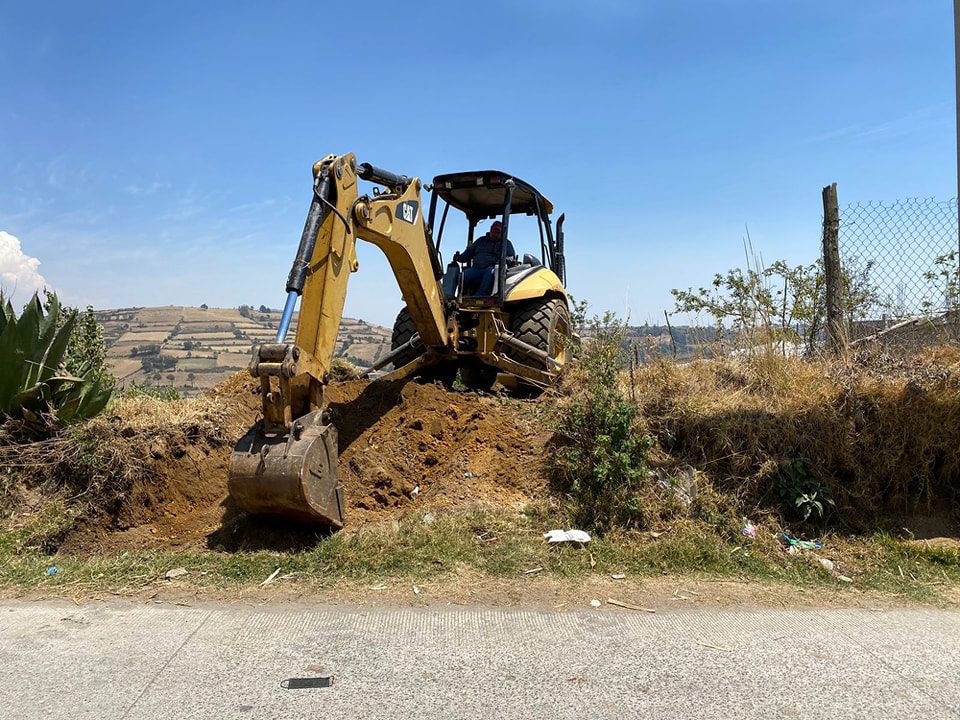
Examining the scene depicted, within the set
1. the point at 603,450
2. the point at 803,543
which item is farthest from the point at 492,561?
the point at 803,543

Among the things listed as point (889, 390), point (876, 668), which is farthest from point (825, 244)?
point (876, 668)

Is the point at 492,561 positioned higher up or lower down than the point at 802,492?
lower down

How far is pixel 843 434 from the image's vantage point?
19.3 ft

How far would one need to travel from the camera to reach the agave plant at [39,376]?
673cm

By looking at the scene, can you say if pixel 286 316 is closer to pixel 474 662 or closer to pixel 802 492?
pixel 474 662

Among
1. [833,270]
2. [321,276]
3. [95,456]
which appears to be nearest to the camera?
[321,276]

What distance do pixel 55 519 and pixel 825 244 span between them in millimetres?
7655

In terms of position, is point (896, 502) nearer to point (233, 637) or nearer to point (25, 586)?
point (233, 637)

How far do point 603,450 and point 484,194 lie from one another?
448cm

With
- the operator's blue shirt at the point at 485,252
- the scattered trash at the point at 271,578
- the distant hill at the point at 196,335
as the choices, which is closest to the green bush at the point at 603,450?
the scattered trash at the point at 271,578

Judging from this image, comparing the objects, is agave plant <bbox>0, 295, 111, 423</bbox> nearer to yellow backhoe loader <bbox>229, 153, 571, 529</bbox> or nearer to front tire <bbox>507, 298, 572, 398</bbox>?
yellow backhoe loader <bbox>229, 153, 571, 529</bbox>

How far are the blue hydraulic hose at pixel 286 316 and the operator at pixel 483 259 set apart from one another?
11.6 ft

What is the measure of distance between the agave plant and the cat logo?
348cm

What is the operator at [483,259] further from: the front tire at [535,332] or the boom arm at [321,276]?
the boom arm at [321,276]
